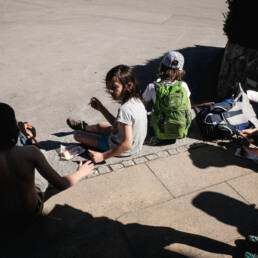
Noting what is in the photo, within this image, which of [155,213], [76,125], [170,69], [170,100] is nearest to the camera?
[155,213]

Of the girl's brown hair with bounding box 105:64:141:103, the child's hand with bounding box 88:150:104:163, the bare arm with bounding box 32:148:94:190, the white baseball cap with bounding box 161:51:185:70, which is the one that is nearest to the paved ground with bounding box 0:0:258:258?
the child's hand with bounding box 88:150:104:163

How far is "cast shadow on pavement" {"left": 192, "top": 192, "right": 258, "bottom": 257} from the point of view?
2969 mm

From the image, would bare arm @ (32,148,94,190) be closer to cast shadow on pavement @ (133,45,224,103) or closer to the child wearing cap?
the child wearing cap

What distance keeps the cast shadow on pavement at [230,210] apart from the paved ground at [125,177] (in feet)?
0.04

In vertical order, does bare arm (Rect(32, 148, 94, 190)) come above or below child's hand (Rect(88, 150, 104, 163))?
above

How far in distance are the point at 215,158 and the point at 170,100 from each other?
1.12 meters

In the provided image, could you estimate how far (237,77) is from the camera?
559 cm

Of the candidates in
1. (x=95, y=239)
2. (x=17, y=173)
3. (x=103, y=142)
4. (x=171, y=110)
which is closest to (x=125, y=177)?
(x=103, y=142)

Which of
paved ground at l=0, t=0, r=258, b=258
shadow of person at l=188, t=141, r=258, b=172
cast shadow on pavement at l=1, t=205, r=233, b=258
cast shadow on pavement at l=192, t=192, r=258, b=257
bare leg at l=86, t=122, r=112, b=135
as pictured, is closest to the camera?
cast shadow on pavement at l=1, t=205, r=233, b=258

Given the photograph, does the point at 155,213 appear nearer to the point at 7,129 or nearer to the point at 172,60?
the point at 7,129

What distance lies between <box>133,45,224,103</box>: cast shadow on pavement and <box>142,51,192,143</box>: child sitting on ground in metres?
1.95

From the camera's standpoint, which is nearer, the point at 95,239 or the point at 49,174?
the point at 49,174

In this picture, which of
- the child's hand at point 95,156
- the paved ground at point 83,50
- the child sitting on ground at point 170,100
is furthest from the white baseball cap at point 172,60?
the child's hand at point 95,156

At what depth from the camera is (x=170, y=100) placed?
3.71 meters
